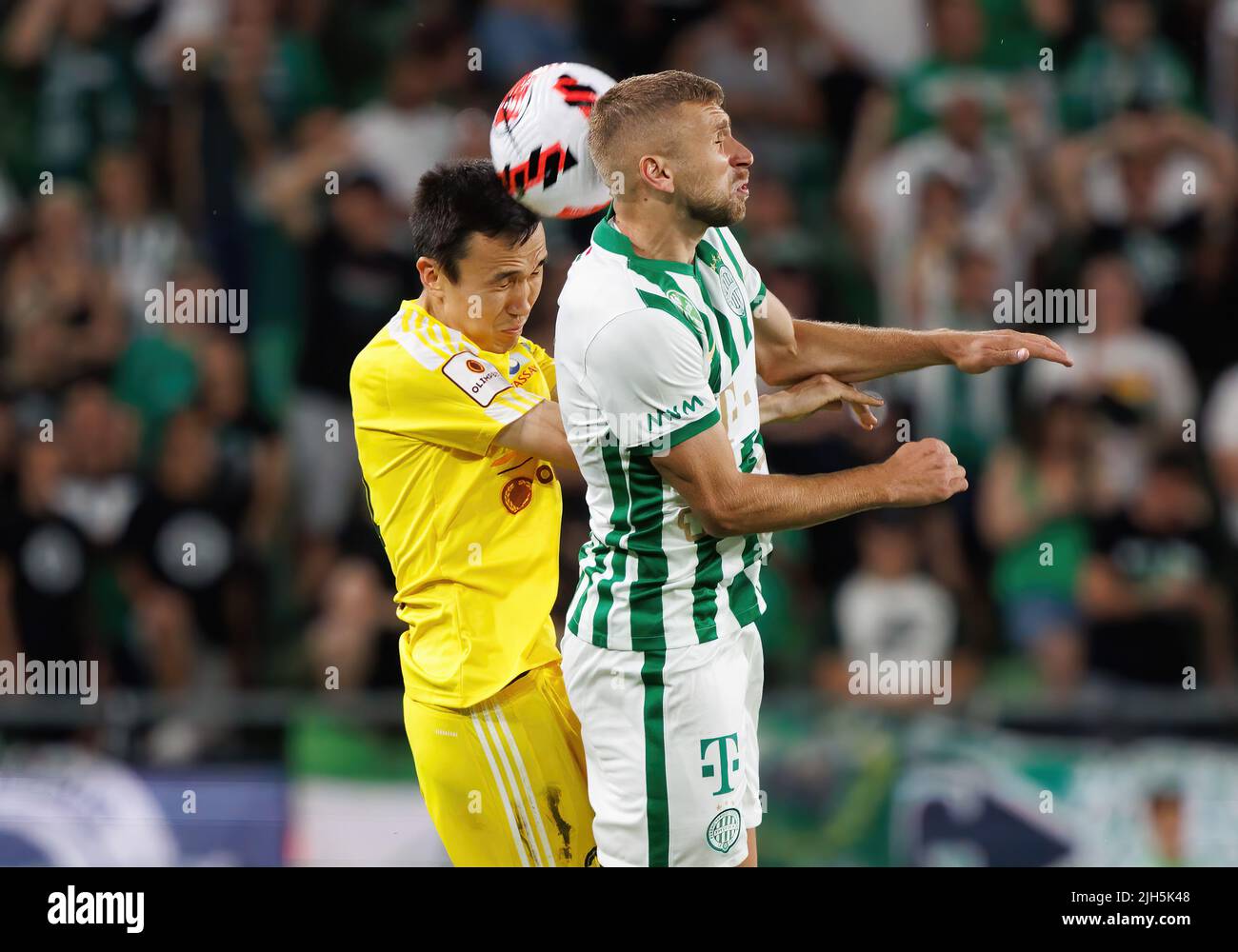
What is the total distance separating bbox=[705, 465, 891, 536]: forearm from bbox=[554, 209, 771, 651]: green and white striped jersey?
129 mm

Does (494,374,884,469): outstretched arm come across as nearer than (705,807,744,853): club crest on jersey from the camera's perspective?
No

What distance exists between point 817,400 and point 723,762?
95 centimetres

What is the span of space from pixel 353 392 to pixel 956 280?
3452mm

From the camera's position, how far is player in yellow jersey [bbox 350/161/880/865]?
3.62m

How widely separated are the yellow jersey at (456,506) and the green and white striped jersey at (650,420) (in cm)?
16

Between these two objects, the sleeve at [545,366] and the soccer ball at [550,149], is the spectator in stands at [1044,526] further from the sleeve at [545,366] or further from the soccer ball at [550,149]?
the soccer ball at [550,149]

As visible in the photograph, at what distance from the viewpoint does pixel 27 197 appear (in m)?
7.03

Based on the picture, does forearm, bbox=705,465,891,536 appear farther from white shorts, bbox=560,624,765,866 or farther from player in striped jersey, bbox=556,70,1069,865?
white shorts, bbox=560,624,765,866

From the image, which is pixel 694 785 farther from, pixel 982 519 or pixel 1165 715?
pixel 982 519

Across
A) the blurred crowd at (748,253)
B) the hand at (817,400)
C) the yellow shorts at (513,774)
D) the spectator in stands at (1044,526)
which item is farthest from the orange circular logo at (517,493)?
the spectator in stands at (1044,526)

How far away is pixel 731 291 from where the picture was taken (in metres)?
3.62

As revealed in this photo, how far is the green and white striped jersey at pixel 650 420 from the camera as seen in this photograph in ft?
11.0

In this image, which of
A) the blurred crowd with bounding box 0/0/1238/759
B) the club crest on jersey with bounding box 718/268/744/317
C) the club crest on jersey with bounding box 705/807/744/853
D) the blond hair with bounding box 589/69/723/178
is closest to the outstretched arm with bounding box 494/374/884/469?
the club crest on jersey with bounding box 718/268/744/317

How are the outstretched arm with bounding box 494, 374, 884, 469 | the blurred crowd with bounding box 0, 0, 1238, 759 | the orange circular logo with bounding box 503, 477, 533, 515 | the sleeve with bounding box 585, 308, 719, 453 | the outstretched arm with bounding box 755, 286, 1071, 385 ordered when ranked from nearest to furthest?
the sleeve with bounding box 585, 308, 719, 453 < the outstretched arm with bounding box 494, 374, 884, 469 < the orange circular logo with bounding box 503, 477, 533, 515 < the outstretched arm with bounding box 755, 286, 1071, 385 < the blurred crowd with bounding box 0, 0, 1238, 759
